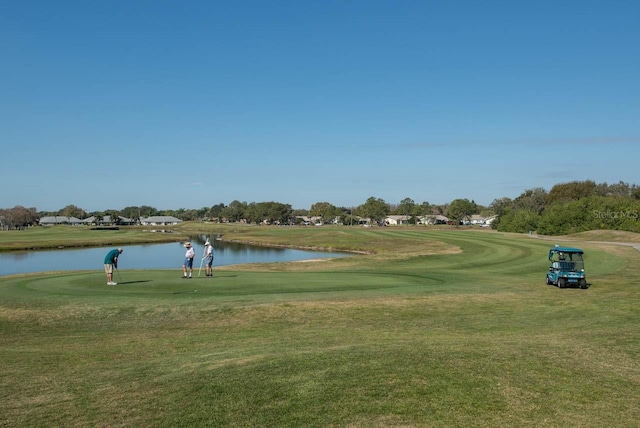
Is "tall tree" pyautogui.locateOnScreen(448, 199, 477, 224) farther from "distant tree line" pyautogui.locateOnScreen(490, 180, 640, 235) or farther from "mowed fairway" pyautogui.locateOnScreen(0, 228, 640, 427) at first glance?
"mowed fairway" pyautogui.locateOnScreen(0, 228, 640, 427)

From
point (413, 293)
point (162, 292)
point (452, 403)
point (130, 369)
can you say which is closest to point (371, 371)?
point (452, 403)

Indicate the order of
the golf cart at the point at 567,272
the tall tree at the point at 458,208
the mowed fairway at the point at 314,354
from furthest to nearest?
1. the tall tree at the point at 458,208
2. the golf cart at the point at 567,272
3. the mowed fairway at the point at 314,354

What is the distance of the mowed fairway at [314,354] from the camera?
799 cm

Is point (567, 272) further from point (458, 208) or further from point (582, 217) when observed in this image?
point (458, 208)

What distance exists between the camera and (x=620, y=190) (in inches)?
6004

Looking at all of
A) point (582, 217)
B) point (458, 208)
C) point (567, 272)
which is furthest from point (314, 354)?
point (458, 208)

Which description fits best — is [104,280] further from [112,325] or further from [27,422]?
[27,422]

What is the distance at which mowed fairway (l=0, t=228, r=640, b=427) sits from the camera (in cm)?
799

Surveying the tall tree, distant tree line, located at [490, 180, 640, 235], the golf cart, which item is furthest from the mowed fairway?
the tall tree

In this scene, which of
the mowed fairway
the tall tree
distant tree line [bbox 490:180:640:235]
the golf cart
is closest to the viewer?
the mowed fairway

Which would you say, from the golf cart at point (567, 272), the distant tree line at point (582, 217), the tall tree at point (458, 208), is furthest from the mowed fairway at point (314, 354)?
the tall tree at point (458, 208)

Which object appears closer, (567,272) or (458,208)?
(567,272)

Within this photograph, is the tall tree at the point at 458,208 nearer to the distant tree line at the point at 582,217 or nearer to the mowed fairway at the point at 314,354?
the distant tree line at the point at 582,217

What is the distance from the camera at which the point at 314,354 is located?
36.5 ft
